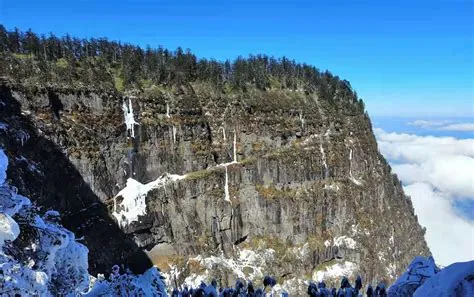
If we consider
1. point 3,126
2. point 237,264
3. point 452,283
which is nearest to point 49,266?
point 452,283

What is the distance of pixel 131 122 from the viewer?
262 ft

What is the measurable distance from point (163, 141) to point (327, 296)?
42.7m

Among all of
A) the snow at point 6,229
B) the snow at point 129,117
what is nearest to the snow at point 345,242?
the snow at point 129,117

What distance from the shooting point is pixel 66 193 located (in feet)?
224

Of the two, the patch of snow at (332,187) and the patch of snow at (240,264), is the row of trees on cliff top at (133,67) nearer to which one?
the patch of snow at (332,187)

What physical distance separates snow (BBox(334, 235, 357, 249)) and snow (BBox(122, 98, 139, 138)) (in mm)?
48291

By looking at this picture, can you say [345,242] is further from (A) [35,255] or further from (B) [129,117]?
(A) [35,255]

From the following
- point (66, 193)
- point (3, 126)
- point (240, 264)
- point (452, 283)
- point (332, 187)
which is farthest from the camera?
point (332, 187)

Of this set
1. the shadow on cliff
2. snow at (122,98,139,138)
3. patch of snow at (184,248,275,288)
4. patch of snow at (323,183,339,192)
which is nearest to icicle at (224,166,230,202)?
patch of snow at (184,248,275,288)

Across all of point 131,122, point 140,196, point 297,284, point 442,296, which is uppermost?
point 131,122

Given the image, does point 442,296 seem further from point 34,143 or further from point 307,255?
point 307,255

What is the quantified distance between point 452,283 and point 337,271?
88751 millimetres

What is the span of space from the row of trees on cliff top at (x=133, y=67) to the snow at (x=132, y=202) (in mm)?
18690

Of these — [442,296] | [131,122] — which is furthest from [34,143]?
[442,296]
